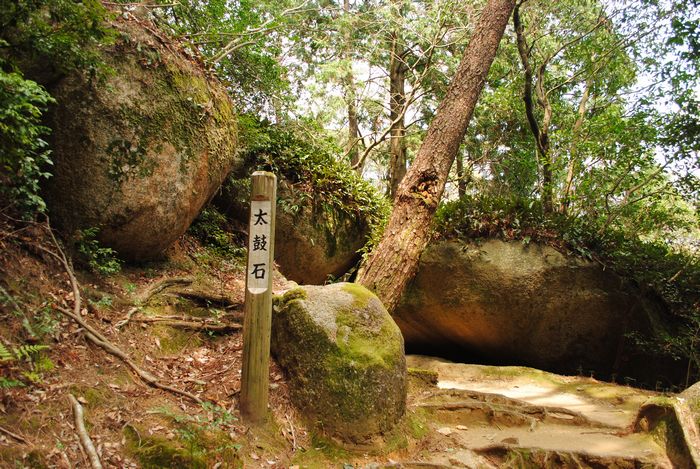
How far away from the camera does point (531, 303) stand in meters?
8.48

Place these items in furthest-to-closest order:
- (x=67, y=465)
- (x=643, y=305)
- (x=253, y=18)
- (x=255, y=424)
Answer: (x=643, y=305) → (x=253, y=18) → (x=255, y=424) → (x=67, y=465)

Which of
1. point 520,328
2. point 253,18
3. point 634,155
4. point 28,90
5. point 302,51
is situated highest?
point 302,51

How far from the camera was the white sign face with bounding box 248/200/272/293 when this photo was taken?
3.94 m

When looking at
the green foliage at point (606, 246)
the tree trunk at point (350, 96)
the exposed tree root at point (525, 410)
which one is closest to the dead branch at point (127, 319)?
the exposed tree root at point (525, 410)

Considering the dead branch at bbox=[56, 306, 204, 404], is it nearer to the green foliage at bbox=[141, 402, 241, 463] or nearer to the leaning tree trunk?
the green foliage at bbox=[141, 402, 241, 463]

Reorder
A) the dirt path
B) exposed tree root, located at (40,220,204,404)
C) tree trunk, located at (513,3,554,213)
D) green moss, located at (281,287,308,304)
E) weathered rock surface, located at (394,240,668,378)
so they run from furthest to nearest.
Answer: tree trunk, located at (513,3,554,213) < weathered rock surface, located at (394,240,668,378) < green moss, located at (281,287,308,304) < the dirt path < exposed tree root, located at (40,220,204,404)

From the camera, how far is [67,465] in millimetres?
2748

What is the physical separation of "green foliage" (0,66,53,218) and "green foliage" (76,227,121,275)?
72 centimetres

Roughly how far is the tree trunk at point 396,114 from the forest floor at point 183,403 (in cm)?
879

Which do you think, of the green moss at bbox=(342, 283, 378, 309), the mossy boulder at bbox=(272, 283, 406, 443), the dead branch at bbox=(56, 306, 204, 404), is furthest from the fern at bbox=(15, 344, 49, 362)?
the green moss at bbox=(342, 283, 378, 309)

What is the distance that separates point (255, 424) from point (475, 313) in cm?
585

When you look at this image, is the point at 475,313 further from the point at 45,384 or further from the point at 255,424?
the point at 45,384

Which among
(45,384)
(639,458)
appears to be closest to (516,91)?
(639,458)

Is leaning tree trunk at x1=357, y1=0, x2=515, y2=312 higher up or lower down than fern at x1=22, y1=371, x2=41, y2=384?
higher up
